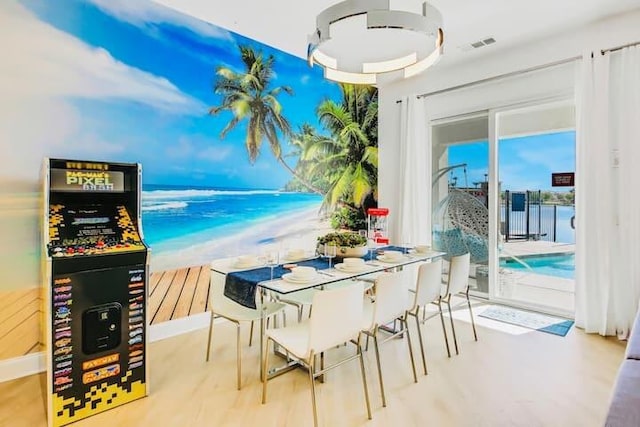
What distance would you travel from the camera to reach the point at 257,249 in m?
4.23

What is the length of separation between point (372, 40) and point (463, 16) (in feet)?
2.99

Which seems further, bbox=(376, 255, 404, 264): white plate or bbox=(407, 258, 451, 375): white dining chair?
bbox=(376, 255, 404, 264): white plate

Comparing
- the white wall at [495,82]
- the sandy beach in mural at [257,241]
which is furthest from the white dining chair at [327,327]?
the white wall at [495,82]

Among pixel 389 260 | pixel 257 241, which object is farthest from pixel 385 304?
pixel 257 241

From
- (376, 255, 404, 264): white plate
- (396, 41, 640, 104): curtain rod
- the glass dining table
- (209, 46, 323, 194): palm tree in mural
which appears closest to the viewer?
the glass dining table

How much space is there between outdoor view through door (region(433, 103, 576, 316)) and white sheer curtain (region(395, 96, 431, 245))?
0.33 m

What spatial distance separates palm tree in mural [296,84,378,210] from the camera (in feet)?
16.1

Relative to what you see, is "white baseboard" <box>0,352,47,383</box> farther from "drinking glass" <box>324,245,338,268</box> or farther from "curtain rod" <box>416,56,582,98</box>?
"curtain rod" <box>416,56,582,98</box>

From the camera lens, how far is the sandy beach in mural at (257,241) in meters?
3.55

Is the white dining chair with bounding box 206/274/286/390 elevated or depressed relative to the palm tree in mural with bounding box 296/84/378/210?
depressed

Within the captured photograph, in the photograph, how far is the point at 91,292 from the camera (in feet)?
7.29

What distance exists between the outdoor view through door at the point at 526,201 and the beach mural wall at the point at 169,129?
1729 mm

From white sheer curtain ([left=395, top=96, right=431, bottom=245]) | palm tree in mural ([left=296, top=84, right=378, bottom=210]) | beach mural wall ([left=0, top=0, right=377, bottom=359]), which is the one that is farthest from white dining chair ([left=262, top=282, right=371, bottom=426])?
white sheer curtain ([left=395, top=96, right=431, bottom=245])

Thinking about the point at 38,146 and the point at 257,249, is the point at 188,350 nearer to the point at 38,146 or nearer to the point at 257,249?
the point at 257,249
